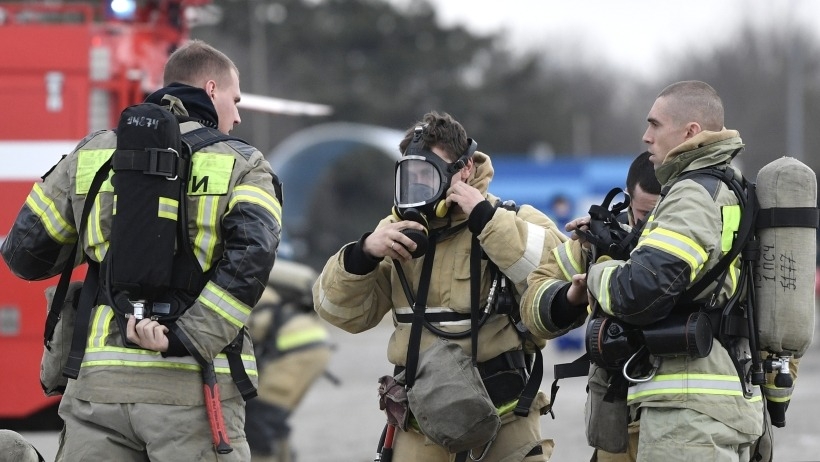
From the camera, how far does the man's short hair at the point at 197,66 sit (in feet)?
14.1

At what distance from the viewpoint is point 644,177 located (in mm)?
4629

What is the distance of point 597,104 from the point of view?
211ft

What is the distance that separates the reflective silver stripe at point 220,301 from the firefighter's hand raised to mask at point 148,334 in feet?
0.53

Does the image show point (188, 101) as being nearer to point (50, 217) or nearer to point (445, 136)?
point (50, 217)

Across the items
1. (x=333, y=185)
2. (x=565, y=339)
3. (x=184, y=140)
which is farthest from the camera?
(x=333, y=185)

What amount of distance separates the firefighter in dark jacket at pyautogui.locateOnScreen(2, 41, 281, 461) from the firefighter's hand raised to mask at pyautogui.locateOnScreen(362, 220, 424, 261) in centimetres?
35

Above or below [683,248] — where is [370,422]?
below

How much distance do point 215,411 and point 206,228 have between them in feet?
1.98

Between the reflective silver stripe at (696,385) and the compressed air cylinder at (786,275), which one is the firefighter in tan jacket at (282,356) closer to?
the reflective silver stripe at (696,385)

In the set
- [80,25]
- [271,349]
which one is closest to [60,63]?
[80,25]

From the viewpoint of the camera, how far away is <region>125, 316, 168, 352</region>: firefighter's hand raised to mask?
3.86m

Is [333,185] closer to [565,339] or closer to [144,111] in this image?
[565,339]

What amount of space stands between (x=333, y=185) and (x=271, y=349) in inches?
1208

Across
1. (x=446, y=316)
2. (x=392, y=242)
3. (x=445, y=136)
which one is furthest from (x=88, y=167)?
(x=446, y=316)
